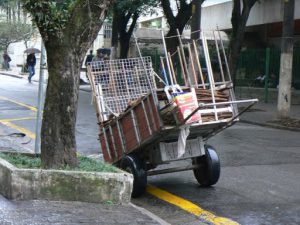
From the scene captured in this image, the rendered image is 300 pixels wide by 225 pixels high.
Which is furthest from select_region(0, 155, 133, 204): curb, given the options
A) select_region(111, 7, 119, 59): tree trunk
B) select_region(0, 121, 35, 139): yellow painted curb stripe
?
select_region(111, 7, 119, 59): tree trunk

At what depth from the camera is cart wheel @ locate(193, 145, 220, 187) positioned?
739 centimetres

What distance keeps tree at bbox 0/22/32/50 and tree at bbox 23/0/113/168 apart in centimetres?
4893

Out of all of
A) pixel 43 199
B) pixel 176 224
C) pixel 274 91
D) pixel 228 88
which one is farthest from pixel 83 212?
pixel 274 91

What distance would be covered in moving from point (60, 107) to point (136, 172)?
1492mm

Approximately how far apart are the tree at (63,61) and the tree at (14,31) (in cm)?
4893

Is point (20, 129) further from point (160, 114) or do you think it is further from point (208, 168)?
point (160, 114)

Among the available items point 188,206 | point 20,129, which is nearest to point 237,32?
point 20,129

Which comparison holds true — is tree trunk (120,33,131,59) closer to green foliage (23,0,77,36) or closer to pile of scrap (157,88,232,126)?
pile of scrap (157,88,232,126)

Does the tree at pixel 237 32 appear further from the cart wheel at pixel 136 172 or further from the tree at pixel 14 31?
the tree at pixel 14 31

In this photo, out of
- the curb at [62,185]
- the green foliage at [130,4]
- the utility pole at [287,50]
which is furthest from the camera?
the green foliage at [130,4]

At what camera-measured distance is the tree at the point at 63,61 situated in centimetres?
582

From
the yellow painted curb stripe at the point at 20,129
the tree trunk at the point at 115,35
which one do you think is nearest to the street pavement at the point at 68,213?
the yellow painted curb stripe at the point at 20,129

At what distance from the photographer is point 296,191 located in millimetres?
7359

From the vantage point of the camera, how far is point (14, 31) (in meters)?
54.0
